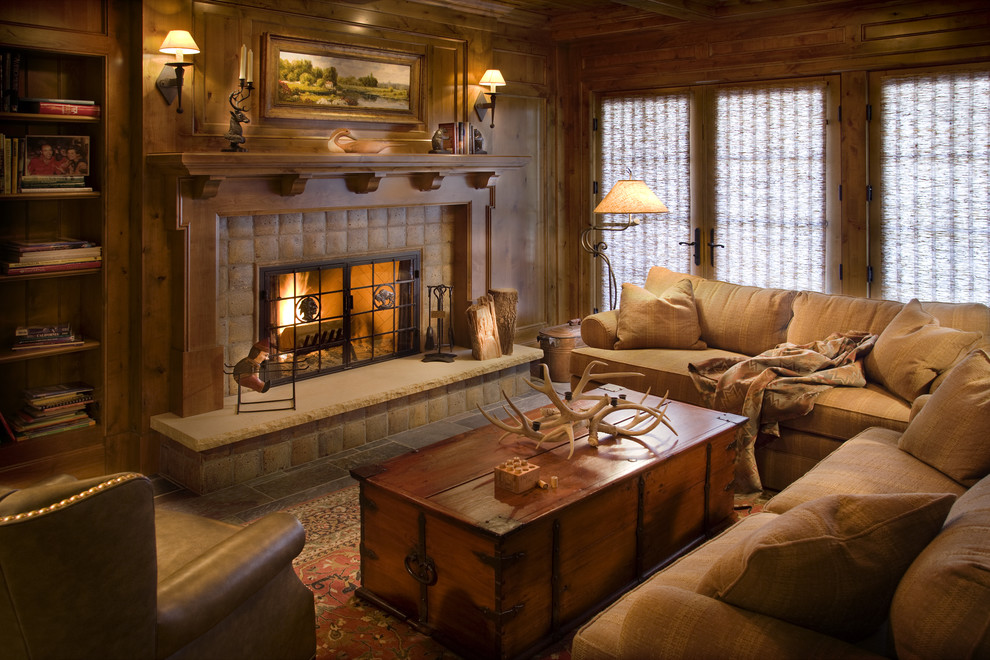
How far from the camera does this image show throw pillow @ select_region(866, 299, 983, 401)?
3896 millimetres

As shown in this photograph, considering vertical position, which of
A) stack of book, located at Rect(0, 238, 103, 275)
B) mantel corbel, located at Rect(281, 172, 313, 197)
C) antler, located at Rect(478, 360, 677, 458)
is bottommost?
antler, located at Rect(478, 360, 677, 458)

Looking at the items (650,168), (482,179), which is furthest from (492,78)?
(650,168)

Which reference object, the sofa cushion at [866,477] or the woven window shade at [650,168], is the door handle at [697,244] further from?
the sofa cushion at [866,477]

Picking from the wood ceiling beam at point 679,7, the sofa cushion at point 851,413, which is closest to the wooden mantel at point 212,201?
the wood ceiling beam at point 679,7

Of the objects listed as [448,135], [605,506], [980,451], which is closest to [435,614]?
[605,506]

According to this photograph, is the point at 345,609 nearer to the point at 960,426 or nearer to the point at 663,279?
the point at 960,426

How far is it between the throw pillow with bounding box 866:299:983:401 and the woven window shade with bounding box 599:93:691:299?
2.24 m

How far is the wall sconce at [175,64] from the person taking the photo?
3998 millimetres

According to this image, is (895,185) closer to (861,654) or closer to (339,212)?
(339,212)

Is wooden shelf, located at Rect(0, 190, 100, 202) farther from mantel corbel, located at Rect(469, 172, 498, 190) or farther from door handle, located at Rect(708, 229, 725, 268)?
door handle, located at Rect(708, 229, 725, 268)

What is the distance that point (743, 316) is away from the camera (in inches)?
198

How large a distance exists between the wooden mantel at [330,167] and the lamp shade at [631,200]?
2.66 feet

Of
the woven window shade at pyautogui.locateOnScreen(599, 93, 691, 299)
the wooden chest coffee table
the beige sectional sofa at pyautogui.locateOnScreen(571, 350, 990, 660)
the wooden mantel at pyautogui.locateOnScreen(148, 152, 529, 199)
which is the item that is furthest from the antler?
the woven window shade at pyautogui.locateOnScreen(599, 93, 691, 299)

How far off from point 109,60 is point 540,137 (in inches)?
134
